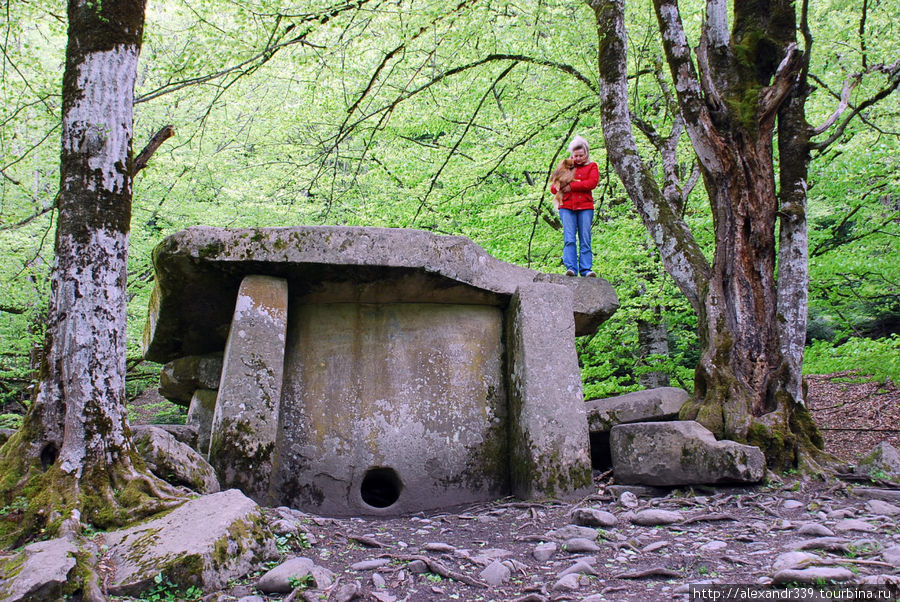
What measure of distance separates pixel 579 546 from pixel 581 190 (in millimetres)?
3615

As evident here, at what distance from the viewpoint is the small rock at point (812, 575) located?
2.15 metres

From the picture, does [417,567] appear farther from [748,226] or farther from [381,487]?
[748,226]

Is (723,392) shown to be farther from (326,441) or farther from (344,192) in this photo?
(344,192)

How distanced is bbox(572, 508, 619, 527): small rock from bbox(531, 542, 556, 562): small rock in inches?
18.4

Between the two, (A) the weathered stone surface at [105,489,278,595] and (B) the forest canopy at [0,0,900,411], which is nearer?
(A) the weathered stone surface at [105,489,278,595]

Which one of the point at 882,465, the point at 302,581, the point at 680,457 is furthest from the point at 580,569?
the point at 882,465

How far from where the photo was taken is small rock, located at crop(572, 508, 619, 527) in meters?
3.44

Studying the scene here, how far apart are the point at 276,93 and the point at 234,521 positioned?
9.00m

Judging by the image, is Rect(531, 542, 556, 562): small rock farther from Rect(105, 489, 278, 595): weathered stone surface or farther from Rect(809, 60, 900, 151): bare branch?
Rect(809, 60, 900, 151): bare branch

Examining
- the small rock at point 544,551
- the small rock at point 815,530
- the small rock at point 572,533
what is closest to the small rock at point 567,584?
the small rock at point 544,551

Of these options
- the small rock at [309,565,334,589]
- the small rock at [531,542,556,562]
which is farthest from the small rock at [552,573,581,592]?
the small rock at [309,565,334,589]

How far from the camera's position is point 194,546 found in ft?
7.86

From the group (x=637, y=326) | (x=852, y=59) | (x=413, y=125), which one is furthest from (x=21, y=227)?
(x=852, y=59)

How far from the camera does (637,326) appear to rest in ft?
31.1
